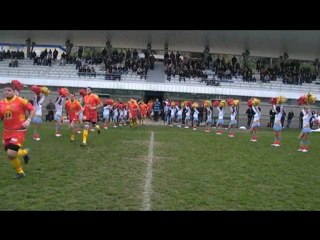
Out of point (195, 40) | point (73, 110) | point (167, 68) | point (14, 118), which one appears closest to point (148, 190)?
point (14, 118)

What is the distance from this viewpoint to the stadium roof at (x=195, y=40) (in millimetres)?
34750

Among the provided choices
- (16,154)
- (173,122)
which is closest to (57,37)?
(173,122)

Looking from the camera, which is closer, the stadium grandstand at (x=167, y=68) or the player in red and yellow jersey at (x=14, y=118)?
the player in red and yellow jersey at (x=14, y=118)

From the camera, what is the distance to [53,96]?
3716 centimetres

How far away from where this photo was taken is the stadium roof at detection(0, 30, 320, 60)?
34.8 m

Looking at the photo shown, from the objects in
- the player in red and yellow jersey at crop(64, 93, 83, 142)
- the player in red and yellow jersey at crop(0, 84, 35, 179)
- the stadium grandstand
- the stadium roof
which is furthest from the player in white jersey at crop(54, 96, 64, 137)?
the stadium grandstand

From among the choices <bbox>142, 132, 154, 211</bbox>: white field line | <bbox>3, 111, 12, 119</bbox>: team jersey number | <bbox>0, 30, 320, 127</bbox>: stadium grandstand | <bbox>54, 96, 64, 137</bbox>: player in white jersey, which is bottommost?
<bbox>142, 132, 154, 211</bbox>: white field line

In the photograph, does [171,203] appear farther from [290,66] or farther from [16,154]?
[290,66]

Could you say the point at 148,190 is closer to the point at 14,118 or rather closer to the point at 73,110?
the point at 14,118

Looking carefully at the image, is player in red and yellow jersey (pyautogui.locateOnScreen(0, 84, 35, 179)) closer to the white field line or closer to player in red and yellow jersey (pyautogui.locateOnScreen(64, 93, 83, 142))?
the white field line

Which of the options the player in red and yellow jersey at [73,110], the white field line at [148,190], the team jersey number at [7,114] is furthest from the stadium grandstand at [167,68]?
the team jersey number at [7,114]

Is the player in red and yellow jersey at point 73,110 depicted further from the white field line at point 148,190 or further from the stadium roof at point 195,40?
the stadium roof at point 195,40

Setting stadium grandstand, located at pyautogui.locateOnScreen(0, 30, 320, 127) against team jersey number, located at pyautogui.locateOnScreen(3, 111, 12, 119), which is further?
stadium grandstand, located at pyautogui.locateOnScreen(0, 30, 320, 127)

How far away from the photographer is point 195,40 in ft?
126
